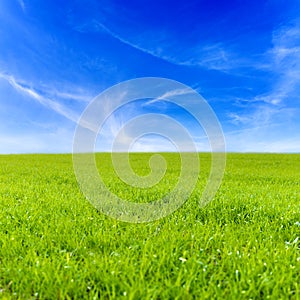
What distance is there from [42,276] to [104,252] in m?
1.01

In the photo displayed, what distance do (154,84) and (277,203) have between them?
461cm

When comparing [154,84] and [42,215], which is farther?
Answer: [154,84]

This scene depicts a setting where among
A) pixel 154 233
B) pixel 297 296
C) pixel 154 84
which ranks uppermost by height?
pixel 154 84

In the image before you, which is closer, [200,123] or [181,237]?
[181,237]

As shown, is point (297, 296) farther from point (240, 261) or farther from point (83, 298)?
point (83, 298)

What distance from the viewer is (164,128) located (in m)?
7.82

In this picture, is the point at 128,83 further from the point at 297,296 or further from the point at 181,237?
the point at 297,296

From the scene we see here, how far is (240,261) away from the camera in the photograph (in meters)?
4.30

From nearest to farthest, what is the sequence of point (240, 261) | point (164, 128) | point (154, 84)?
point (240, 261), point (154, 84), point (164, 128)

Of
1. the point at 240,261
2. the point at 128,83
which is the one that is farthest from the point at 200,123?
the point at 240,261

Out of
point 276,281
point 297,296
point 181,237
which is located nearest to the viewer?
point 297,296

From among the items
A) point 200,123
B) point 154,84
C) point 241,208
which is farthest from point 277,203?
point 154,84

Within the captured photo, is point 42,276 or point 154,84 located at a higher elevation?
point 154,84

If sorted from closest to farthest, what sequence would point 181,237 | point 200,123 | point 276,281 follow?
point 276,281 < point 181,237 < point 200,123
